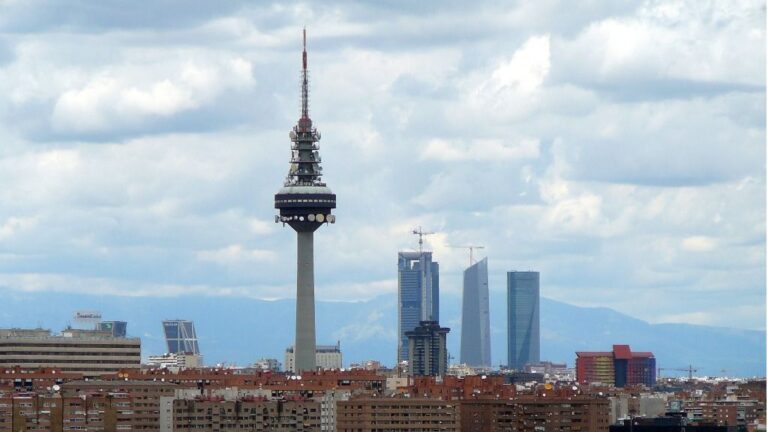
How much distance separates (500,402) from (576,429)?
7.68m

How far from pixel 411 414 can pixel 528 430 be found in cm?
980

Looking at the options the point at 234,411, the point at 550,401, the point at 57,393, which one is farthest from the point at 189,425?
the point at 550,401

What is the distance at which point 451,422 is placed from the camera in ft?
621

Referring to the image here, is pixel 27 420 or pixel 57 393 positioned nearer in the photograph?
pixel 27 420

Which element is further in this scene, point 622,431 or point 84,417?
point 622,431

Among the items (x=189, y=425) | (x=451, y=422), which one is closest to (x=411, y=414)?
(x=451, y=422)

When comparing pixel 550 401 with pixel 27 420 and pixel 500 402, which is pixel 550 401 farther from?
pixel 27 420

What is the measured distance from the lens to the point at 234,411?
616 feet

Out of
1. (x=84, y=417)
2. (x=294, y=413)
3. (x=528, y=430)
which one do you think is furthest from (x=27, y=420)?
(x=528, y=430)

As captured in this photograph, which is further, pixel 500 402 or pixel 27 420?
pixel 500 402

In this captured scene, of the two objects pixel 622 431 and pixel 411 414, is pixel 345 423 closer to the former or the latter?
pixel 411 414

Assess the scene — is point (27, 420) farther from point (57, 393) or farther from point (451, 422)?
point (451, 422)

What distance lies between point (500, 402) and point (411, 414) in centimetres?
1162

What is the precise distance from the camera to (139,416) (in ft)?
629
